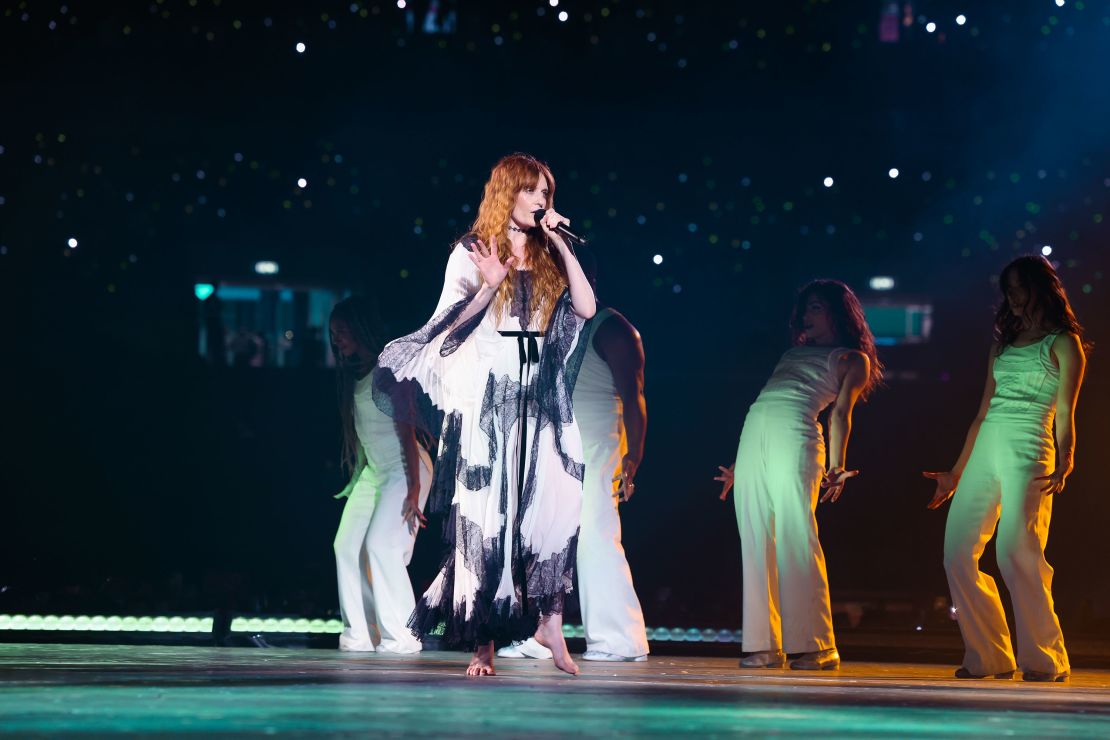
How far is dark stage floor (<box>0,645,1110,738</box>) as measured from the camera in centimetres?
316

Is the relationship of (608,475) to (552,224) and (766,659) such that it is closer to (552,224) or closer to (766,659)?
(766,659)

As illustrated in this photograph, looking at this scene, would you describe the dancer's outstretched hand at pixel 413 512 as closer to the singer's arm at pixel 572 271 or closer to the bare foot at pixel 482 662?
the bare foot at pixel 482 662

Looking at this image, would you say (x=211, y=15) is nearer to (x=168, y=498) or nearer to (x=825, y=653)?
(x=168, y=498)

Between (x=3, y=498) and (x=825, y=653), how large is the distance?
18.7 feet

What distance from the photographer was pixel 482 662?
477 centimetres

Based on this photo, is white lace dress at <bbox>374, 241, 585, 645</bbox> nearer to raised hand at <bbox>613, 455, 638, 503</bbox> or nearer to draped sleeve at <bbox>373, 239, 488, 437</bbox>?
draped sleeve at <bbox>373, 239, 488, 437</bbox>

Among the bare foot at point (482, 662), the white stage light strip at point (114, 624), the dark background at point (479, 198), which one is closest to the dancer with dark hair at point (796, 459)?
the bare foot at point (482, 662)

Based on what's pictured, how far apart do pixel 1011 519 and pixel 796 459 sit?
848 millimetres

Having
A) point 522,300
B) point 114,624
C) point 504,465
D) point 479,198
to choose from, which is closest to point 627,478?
point 504,465

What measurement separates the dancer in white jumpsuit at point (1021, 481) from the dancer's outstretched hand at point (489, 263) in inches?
74.9

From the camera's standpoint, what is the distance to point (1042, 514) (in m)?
5.45

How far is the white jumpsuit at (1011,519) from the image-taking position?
539 centimetres

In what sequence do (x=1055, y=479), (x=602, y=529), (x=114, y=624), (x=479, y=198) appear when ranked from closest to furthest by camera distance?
1. (x=1055, y=479)
2. (x=602, y=529)
3. (x=114, y=624)
4. (x=479, y=198)

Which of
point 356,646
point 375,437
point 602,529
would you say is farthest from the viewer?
point 375,437
